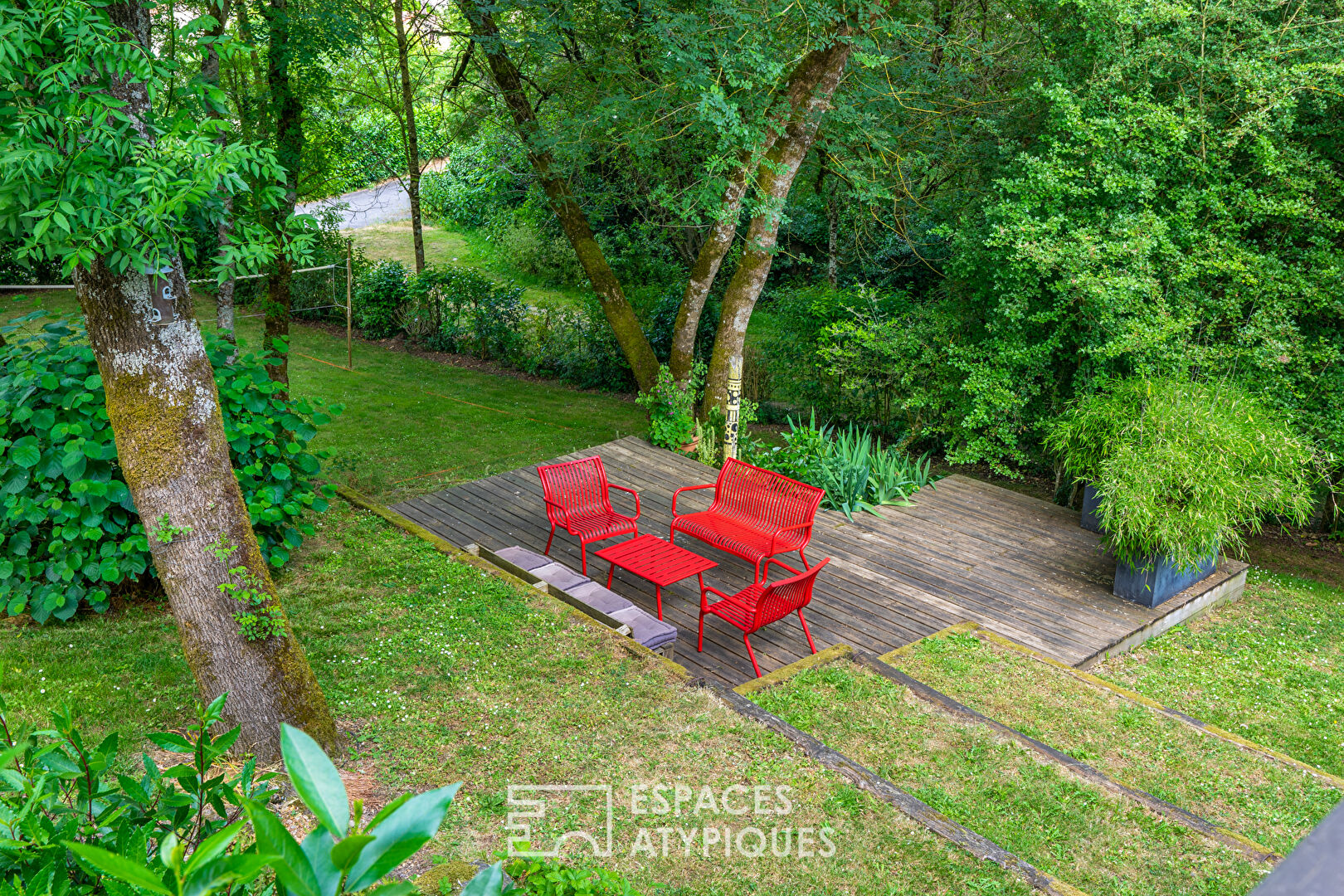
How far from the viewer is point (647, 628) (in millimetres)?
6215

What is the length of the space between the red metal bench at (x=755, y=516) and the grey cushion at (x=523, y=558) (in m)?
1.16

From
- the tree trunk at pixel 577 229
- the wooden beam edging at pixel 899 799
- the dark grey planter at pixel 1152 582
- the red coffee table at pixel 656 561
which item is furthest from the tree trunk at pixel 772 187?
the wooden beam edging at pixel 899 799

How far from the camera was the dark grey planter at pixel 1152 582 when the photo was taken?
7.43 meters

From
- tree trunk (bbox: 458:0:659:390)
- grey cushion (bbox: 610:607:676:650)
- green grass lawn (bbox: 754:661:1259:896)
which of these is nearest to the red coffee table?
grey cushion (bbox: 610:607:676:650)

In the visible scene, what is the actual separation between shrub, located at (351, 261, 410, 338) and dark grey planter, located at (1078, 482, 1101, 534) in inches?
484

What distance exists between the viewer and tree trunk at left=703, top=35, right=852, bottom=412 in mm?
9352

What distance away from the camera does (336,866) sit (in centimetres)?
88

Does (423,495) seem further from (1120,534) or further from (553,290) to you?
(553,290)

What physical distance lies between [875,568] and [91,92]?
6327 mm

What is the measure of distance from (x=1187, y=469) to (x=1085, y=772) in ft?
11.8

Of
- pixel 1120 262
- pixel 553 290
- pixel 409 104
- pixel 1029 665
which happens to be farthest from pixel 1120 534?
pixel 553 290

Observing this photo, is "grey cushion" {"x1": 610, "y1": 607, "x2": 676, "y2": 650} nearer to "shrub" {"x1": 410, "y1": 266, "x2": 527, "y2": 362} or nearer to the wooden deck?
the wooden deck

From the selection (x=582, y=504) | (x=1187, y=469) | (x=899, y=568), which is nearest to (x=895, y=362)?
(x=899, y=568)

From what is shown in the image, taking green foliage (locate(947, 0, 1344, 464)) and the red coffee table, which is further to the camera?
green foliage (locate(947, 0, 1344, 464))
